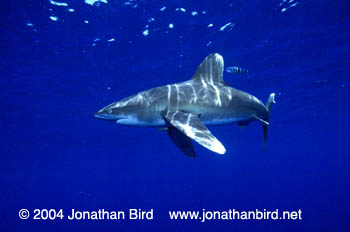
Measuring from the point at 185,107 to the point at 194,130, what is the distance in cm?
128

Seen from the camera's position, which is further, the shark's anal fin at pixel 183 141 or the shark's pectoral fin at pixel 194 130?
the shark's anal fin at pixel 183 141

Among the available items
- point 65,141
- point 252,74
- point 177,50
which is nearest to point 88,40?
point 177,50

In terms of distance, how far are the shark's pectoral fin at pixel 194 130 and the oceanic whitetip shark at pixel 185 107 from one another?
0.06 feet

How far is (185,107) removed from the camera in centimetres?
502

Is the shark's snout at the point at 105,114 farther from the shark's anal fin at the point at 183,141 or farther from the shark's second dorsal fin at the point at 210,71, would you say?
the shark's second dorsal fin at the point at 210,71

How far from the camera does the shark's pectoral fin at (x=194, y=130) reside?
11.0ft

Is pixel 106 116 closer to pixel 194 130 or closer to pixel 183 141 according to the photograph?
pixel 183 141

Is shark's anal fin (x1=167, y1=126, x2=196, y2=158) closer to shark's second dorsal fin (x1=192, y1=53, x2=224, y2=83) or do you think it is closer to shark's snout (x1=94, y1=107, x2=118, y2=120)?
shark's snout (x1=94, y1=107, x2=118, y2=120)

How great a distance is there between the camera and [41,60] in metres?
13.8

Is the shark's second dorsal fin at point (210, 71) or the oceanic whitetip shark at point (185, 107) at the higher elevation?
the shark's second dorsal fin at point (210, 71)

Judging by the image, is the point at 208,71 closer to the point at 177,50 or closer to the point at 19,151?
the point at 177,50

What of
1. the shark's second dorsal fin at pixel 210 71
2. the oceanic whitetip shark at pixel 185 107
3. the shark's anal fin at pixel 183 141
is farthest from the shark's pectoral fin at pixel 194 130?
the shark's second dorsal fin at pixel 210 71

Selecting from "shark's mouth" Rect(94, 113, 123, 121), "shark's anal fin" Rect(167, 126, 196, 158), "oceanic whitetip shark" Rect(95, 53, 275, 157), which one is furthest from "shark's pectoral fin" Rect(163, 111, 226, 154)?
"shark's mouth" Rect(94, 113, 123, 121)

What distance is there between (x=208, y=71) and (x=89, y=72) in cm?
1199
